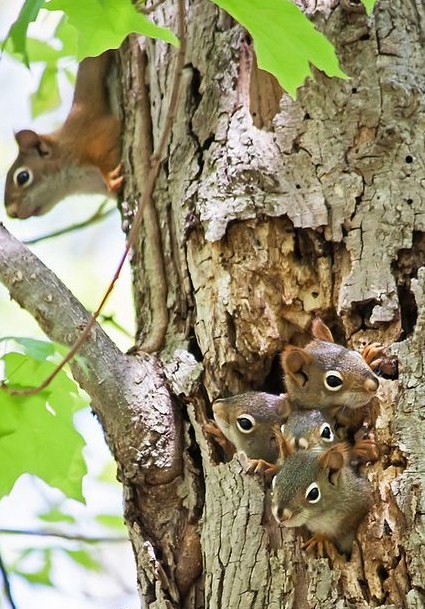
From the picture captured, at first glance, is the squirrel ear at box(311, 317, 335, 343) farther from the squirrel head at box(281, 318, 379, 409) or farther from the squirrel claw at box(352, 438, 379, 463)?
the squirrel claw at box(352, 438, 379, 463)

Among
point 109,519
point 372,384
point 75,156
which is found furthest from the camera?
point 109,519

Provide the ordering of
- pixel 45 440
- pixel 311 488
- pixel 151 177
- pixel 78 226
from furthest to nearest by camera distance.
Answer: pixel 78 226
pixel 311 488
pixel 45 440
pixel 151 177

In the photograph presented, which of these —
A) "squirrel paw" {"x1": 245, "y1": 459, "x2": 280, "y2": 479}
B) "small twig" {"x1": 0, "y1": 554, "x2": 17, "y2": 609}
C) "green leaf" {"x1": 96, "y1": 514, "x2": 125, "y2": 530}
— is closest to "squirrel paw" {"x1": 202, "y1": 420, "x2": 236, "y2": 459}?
"squirrel paw" {"x1": 245, "y1": 459, "x2": 280, "y2": 479}

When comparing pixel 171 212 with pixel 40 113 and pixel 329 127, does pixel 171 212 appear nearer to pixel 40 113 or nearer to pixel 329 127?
pixel 329 127

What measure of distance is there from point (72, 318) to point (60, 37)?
1336 millimetres

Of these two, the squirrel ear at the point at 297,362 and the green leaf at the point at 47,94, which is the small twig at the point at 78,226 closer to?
the green leaf at the point at 47,94

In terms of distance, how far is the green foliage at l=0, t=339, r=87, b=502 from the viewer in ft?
6.85

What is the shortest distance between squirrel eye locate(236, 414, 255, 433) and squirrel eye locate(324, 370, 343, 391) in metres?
0.23

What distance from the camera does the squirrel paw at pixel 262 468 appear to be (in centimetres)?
252

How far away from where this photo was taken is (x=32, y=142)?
4.25m

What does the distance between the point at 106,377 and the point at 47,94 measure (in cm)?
178

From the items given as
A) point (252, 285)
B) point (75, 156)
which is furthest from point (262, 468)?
point (75, 156)

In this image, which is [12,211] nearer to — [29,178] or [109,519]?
[29,178]

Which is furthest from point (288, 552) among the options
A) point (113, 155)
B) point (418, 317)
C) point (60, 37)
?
point (60, 37)
